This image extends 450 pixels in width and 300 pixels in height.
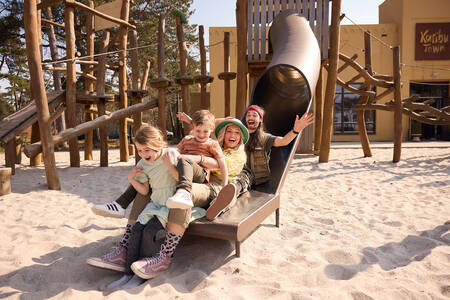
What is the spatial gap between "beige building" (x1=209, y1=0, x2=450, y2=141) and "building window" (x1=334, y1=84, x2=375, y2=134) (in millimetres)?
52

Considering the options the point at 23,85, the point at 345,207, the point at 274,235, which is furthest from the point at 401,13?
the point at 23,85

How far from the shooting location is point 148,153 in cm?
233

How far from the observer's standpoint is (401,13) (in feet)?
47.0

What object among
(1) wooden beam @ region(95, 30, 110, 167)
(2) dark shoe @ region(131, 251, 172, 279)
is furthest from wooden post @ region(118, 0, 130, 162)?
(2) dark shoe @ region(131, 251, 172, 279)

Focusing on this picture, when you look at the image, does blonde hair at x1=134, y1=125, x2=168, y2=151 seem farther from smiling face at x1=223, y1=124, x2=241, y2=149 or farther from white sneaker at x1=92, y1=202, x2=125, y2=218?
smiling face at x1=223, y1=124, x2=241, y2=149

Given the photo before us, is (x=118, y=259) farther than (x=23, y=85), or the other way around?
(x=23, y=85)

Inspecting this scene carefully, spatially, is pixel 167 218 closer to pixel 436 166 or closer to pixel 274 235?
pixel 274 235

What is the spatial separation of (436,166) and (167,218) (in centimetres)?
631

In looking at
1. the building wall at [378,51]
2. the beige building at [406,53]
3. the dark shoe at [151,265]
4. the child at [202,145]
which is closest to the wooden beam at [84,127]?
the child at [202,145]

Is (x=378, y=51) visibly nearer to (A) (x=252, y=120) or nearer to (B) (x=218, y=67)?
(B) (x=218, y=67)

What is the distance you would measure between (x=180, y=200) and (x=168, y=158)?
0.42m

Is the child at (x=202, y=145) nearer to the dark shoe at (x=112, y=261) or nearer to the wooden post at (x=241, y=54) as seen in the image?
the dark shoe at (x=112, y=261)

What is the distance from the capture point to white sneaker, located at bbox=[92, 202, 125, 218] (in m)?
2.40

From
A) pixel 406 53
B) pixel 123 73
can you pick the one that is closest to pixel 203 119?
pixel 123 73
